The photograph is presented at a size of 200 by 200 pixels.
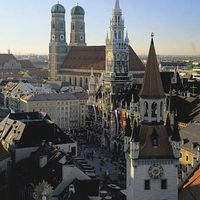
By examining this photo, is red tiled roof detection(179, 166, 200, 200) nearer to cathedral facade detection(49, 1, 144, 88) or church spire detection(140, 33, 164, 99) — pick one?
church spire detection(140, 33, 164, 99)

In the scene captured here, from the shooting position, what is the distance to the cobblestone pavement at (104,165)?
83.6 m

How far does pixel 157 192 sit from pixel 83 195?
13.5m

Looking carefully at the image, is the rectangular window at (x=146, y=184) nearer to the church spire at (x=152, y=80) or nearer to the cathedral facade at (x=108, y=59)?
the church spire at (x=152, y=80)

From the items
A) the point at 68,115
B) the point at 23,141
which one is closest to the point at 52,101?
the point at 68,115

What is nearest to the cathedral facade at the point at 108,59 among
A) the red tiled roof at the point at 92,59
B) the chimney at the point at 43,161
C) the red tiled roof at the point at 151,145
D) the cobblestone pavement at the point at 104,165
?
the red tiled roof at the point at 92,59

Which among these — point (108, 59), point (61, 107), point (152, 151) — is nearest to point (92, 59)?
point (61, 107)

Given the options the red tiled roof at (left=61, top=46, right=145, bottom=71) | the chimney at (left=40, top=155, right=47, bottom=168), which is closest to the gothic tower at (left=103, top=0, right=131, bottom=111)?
the red tiled roof at (left=61, top=46, right=145, bottom=71)

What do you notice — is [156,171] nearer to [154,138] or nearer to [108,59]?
[154,138]

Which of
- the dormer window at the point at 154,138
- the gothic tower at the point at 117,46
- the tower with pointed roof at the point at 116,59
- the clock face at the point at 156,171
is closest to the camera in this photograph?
the clock face at the point at 156,171

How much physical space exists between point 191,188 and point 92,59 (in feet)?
481

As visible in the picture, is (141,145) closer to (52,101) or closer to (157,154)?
(157,154)

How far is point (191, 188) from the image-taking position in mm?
39062

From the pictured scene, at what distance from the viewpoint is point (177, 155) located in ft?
127

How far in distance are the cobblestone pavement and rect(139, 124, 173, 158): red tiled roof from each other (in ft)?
134
